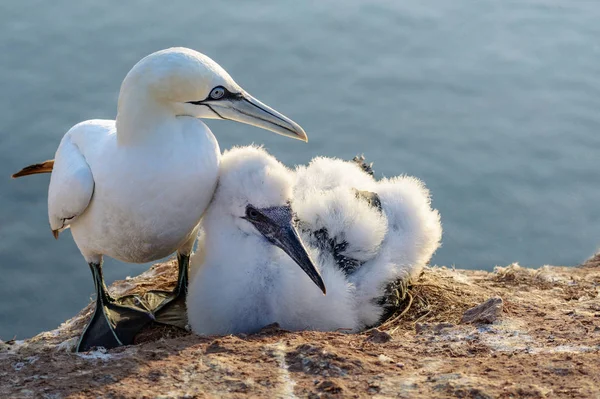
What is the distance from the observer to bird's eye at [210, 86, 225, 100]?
170 inches

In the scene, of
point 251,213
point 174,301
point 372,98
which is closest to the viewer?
point 251,213

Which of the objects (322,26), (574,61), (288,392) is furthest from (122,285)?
(574,61)

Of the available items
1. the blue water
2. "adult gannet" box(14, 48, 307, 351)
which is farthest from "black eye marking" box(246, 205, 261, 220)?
the blue water

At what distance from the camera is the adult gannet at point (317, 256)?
4352 mm

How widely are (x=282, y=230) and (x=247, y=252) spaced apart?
0.20 meters

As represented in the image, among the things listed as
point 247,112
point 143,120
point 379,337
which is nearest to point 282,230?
point 247,112

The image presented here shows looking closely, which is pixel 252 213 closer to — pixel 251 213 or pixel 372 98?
pixel 251 213

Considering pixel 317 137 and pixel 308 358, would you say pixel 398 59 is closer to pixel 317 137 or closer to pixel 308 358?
pixel 317 137

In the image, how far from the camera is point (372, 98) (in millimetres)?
7938

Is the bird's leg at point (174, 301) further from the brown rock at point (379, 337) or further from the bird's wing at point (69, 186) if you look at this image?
the brown rock at point (379, 337)

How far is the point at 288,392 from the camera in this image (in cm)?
349

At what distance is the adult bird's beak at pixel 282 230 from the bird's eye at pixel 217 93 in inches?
22.2

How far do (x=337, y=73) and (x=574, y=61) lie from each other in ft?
7.08

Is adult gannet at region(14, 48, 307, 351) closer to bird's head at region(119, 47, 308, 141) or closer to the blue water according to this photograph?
bird's head at region(119, 47, 308, 141)
